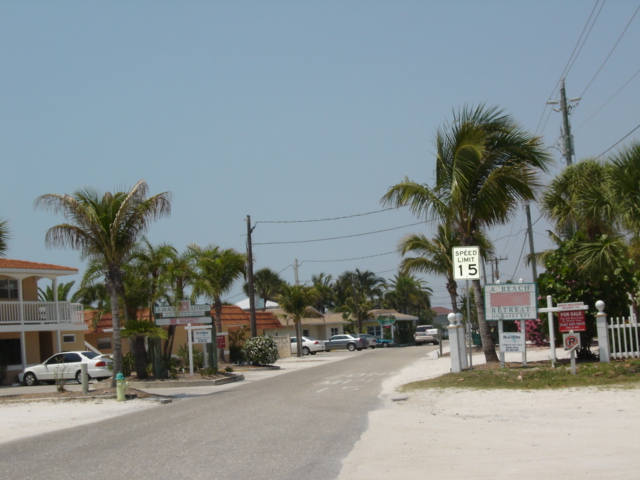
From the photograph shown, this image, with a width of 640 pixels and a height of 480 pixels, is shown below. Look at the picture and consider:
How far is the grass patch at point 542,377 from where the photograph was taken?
1474 centimetres

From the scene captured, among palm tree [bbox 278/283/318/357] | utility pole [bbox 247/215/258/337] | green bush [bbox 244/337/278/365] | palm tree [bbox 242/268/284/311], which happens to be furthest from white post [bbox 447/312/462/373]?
palm tree [bbox 242/268/284/311]

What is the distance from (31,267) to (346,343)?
29.5 meters

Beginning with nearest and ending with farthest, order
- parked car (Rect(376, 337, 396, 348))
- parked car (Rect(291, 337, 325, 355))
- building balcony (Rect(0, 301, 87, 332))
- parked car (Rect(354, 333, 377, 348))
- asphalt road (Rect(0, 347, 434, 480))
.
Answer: asphalt road (Rect(0, 347, 434, 480)), building balcony (Rect(0, 301, 87, 332)), parked car (Rect(291, 337, 325, 355)), parked car (Rect(354, 333, 377, 348)), parked car (Rect(376, 337, 396, 348))

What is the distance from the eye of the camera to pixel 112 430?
12.7 metres

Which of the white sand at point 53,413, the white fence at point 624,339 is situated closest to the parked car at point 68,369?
the white sand at point 53,413

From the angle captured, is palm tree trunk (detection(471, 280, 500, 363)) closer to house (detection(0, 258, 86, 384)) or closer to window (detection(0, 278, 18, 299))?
house (detection(0, 258, 86, 384))

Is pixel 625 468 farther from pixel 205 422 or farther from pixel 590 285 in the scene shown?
pixel 590 285

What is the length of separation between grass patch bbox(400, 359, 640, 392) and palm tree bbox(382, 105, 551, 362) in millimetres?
2246

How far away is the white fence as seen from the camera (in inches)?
703

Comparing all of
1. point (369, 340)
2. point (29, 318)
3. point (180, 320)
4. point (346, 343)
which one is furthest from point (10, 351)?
point (369, 340)

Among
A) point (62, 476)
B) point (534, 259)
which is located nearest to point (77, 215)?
point (62, 476)

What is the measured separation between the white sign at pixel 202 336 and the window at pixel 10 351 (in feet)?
34.7

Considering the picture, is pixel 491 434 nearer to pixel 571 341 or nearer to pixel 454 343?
pixel 571 341

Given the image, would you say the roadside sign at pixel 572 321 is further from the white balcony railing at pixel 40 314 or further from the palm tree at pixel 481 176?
the white balcony railing at pixel 40 314
